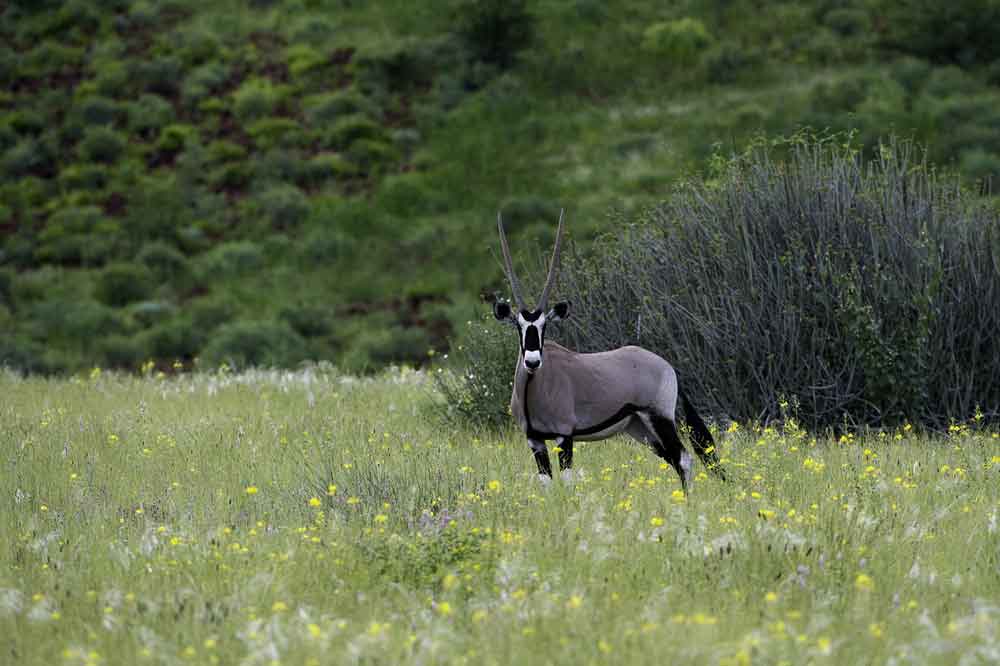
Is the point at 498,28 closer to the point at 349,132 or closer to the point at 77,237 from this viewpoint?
the point at 349,132

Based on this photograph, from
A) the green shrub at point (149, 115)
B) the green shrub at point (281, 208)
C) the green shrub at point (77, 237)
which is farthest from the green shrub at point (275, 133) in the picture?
the green shrub at point (77, 237)

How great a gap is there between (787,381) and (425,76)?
36.7 m

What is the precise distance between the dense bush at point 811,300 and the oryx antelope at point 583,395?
287cm

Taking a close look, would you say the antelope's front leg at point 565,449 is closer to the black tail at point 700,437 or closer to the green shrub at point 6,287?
the black tail at point 700,437

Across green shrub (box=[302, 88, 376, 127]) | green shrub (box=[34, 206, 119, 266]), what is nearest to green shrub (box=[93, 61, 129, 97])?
green shrub (box=[302, 88, 376, 127])

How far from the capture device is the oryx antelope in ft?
28.0

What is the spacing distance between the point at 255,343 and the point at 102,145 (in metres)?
15.7

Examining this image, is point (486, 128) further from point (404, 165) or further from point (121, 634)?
point (121, 634)

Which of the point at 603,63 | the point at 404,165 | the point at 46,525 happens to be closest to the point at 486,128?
the point at 404,165

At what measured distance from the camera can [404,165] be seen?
4275cm

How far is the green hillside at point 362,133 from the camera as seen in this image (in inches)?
1385

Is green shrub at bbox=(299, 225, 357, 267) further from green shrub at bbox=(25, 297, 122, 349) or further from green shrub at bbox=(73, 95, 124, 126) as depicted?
green shrub at bbox=(73, 95, 124, 126)

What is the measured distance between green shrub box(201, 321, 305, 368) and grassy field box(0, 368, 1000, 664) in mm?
19094

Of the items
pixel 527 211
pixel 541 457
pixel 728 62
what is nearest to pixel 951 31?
pixel 728 62
